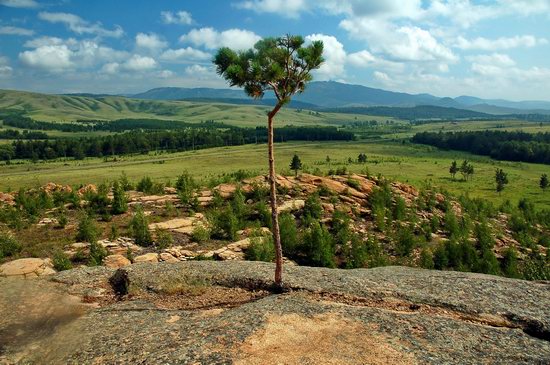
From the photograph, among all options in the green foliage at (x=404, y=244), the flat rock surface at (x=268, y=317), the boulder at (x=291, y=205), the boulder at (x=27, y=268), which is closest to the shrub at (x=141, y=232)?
the boulder at (x=27, y=268)

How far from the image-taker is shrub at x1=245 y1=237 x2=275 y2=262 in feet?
117

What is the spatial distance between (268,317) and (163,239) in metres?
19.9

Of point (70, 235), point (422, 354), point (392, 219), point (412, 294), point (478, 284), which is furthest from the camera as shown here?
point (392, 219)

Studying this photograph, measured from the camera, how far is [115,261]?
32031mm

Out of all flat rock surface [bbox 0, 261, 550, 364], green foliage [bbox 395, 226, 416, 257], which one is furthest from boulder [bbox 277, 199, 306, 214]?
flat rock surface [bbox 0, 261, 550, 364]

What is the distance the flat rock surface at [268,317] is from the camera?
16125mm

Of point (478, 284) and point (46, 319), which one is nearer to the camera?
point (46, 319)

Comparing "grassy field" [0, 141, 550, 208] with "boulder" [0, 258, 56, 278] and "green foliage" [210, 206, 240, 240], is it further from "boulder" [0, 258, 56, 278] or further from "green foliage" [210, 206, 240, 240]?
"boulder" [0, 258, 56, 278]

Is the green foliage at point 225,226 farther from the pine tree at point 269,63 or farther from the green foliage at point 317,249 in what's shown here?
the pine tree at point 269,63

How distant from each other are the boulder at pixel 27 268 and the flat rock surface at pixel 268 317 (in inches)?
104

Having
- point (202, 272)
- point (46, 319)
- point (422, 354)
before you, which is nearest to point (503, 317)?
point (422, 354)

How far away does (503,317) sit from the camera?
20.3 m

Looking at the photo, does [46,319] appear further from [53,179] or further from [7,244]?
[53,179]

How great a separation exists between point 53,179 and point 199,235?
8786cm
